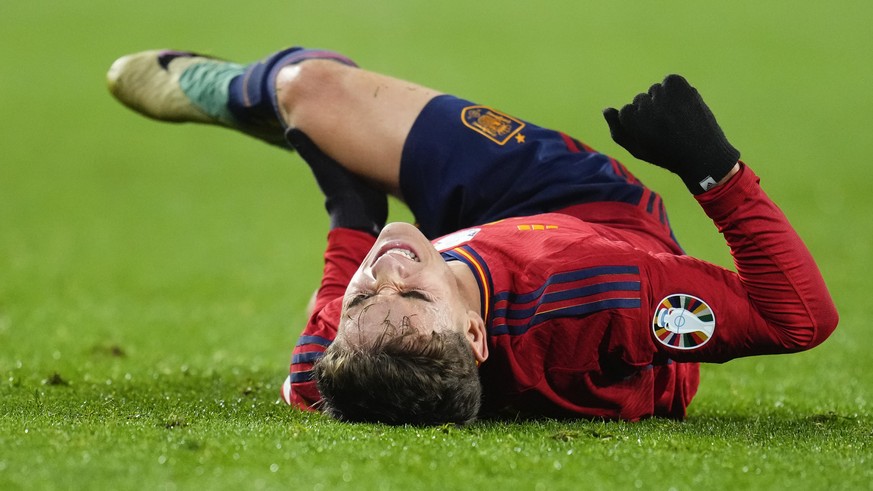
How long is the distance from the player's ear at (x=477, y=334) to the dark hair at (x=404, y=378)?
0.04 metres

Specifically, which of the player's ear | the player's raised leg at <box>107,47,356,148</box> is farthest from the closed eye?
the player's raised leg at <box>107,47,356,148</box>

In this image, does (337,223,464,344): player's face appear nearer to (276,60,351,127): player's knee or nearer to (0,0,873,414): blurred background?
(276,60,351,127): player's knee

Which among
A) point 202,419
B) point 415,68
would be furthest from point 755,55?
point 202,419

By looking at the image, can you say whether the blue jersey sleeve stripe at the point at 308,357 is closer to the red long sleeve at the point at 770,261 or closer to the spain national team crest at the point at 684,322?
the spain national team crest at the point at 684,322

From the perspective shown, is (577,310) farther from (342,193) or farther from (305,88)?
(305,88)

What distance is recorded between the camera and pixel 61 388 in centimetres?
352

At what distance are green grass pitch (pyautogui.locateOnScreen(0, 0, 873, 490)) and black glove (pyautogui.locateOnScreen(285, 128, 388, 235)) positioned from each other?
642 millimetres

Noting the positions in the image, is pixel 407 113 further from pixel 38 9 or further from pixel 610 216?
pixel 38 9

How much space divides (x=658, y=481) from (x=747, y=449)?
1.37 feet

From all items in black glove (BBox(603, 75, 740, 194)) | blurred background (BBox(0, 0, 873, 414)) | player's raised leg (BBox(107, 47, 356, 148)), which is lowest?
blurred background (BBox(0, 0, 873, 414))

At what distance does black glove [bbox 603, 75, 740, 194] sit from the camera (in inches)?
110

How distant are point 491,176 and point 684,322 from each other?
912 millimetres

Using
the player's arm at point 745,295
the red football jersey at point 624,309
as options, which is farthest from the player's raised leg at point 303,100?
the player's arm at point 745,295

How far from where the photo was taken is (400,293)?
8.93ft
